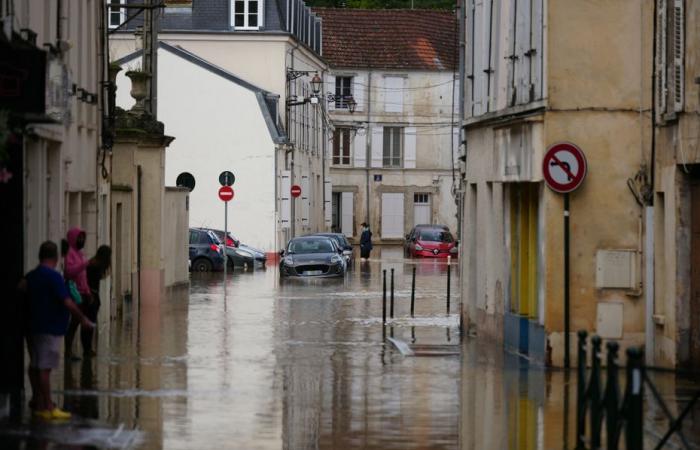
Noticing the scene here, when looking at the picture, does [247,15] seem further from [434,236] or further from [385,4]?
[385,4]

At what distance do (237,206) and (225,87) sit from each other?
4.88 metres

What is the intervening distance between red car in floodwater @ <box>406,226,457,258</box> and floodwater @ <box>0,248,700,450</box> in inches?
1495

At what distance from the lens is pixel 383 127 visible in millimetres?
89812

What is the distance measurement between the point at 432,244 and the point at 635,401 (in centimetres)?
5913

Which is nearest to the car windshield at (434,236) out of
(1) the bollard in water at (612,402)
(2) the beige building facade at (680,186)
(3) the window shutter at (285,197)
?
(3) the window shutter at (285,197)

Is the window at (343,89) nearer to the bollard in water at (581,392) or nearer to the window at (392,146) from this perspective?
the window at (392,146)

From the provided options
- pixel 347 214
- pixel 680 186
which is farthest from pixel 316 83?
pixel 680 186

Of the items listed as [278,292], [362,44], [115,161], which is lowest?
[278,292]

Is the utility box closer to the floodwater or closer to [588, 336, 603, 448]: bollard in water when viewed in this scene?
the floodwater

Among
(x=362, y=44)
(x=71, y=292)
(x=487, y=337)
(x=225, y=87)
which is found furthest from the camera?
(x=362, y=44)

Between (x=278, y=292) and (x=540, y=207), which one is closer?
(x=540, y=207)

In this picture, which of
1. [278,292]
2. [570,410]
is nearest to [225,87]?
[278,292]

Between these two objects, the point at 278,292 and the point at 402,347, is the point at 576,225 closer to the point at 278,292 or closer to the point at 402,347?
the point at 402,347

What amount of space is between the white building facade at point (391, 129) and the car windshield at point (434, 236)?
57.3 ft
